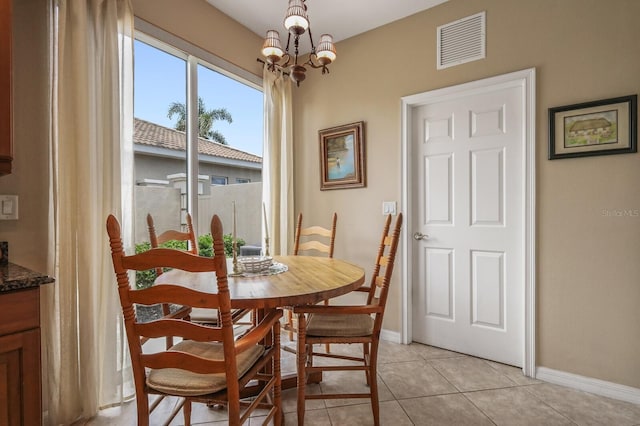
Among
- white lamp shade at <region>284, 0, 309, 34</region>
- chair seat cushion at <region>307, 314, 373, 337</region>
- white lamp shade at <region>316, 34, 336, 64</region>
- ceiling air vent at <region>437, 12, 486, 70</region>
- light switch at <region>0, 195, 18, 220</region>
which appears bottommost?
chair seat cushion at <region>307, 314, 373, 337</region>

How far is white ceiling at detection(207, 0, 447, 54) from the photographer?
99.8 inches

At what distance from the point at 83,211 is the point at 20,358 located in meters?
0.82

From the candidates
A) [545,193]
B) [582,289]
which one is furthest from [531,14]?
[582,289]

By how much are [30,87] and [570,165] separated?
3.20 metres

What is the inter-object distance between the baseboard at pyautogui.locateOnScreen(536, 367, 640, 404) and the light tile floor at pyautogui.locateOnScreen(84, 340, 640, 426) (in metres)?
0.04

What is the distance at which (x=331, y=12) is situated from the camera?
8.66ft

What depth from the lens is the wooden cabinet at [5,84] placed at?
1296mm

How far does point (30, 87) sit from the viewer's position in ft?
5.34

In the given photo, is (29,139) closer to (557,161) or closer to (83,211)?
(83,211)

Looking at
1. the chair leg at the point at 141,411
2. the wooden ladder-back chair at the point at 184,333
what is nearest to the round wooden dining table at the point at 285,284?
the wooden ladder-back chair at the point at 184,333

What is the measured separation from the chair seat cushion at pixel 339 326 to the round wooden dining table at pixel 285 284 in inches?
11.6

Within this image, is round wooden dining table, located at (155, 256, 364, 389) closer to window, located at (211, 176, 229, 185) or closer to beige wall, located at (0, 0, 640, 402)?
Result: beige wall, located at (0, 0, 640, 402)

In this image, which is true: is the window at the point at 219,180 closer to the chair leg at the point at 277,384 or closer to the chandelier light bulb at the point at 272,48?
the chandelier light bulb at the point at 272,48

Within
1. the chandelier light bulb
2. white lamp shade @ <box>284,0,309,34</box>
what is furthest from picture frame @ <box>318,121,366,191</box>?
white lamp shade @ <box>284,0,309,34</box>
